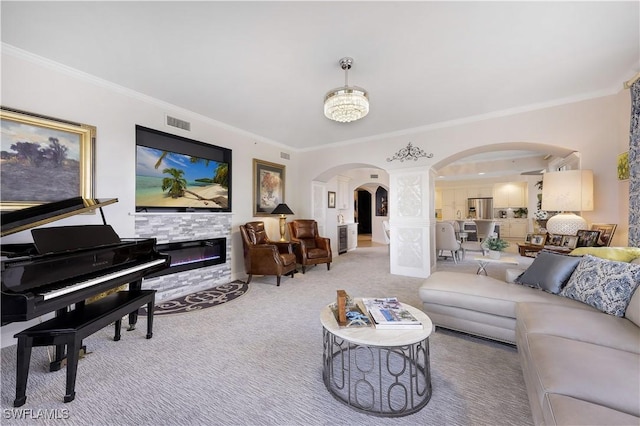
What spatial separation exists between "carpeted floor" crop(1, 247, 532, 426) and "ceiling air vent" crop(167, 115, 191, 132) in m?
2.64

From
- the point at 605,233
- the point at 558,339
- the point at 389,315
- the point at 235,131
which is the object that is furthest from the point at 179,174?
the point at 605,233

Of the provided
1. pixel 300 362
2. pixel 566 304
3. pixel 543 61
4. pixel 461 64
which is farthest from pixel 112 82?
pixel 566 304

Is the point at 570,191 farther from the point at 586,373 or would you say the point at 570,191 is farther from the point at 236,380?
the point at 236,380

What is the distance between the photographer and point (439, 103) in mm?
3666

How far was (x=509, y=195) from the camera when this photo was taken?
29.5 feet

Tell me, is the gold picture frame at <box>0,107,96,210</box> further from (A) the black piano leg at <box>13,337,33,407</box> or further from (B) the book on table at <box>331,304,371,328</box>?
(B) the book on table at <box>331,304,371,328</box>

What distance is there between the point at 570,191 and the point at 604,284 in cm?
186

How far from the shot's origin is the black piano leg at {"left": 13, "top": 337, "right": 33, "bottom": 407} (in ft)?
5.27

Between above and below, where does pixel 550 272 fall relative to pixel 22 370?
above

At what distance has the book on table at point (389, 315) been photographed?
1681mm

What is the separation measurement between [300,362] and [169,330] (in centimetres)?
150

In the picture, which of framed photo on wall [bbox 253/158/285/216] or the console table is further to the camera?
framed photo on wall [bbox 253/158/285/216]

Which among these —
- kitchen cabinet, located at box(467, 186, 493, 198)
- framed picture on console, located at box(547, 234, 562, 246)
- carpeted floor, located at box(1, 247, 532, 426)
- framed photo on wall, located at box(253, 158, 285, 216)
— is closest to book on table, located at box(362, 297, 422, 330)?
carpeted floor, located at box(1, 247, 532, 426)

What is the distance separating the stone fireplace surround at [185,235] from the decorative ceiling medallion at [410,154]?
130 inches
